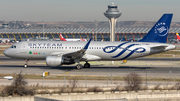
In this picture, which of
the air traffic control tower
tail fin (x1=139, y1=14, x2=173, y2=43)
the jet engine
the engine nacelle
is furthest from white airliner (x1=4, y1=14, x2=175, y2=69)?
the air traffic control tower

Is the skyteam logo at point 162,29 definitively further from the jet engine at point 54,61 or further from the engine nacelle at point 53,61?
the engine nacelle at point 53,61

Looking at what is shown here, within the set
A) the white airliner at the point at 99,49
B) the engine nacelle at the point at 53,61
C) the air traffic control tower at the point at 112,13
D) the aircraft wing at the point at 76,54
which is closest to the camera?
the engine nacelle at the point at 53,61

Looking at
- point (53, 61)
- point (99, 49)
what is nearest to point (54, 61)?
point (53, 61)

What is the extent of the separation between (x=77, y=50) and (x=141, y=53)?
33.6ft

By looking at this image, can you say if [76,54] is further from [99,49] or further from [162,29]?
[162,29]

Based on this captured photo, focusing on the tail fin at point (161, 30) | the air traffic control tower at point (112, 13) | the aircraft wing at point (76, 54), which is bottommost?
the aircraft wing at point (76, 54)

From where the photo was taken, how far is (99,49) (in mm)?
43844

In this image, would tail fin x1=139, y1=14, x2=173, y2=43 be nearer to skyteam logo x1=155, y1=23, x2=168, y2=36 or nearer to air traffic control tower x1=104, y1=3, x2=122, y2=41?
skyteam logo x1=155, y1=23, x2=168, y2=36

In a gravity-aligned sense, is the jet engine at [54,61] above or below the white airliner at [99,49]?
below

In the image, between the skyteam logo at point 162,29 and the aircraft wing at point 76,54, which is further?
the skyteam logo at point 162,29

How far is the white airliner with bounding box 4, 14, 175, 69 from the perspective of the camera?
4353 cm

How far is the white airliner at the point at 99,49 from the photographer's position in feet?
143

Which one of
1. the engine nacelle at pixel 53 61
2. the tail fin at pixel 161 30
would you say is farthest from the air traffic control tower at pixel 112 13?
the engine nacelle at pixel 53 61

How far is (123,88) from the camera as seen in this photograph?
2584 cm
